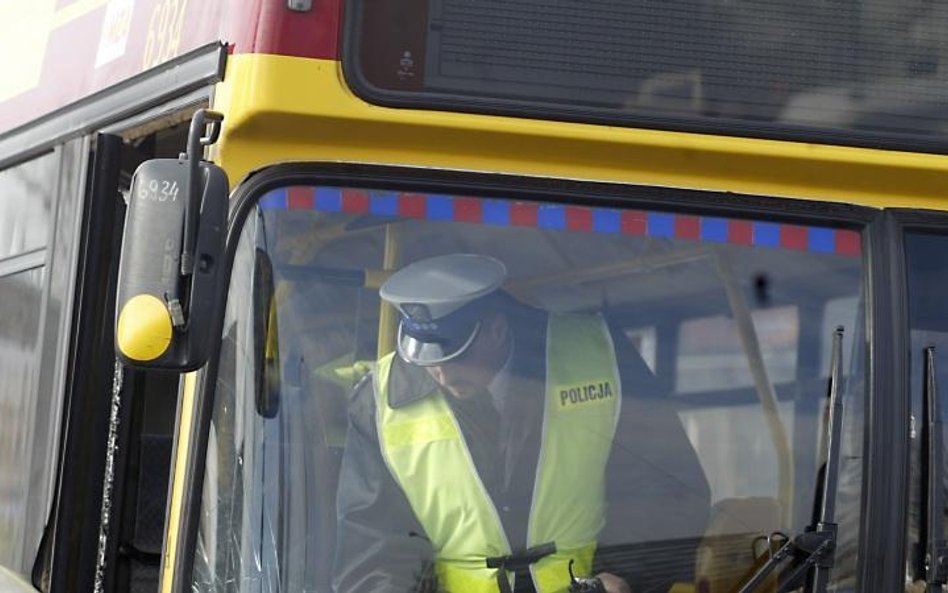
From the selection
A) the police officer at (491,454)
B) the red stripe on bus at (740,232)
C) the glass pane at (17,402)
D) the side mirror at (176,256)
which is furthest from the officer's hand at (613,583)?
the glass pane at (17,402)

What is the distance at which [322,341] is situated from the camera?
10.6 ft

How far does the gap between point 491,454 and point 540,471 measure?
0.33 ft

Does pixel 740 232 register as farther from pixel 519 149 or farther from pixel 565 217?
pixel 519 149

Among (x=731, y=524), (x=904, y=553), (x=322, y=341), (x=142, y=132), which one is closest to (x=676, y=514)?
(x=731, y=524)

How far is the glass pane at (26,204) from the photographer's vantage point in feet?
13.9

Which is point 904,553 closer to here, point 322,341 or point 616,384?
point 616,384

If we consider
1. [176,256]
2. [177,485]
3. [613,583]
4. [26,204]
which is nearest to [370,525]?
[177,485]

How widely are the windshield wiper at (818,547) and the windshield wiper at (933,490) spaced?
0.19 meters

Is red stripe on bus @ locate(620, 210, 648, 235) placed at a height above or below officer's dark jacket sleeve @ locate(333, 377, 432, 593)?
above

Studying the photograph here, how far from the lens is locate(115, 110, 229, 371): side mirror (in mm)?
3035

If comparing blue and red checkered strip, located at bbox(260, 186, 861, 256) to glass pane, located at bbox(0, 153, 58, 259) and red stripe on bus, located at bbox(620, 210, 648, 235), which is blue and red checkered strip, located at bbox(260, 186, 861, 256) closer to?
red stripe on bus, located at bbox(620, 210, 648, 235)

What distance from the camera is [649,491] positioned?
335 centimetres

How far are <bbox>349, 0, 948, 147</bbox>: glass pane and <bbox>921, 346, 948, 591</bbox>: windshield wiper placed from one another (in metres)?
0.53

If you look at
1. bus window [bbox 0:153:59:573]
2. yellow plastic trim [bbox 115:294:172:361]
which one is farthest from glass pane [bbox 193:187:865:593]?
bus window [bbox 0:153:59:573]
